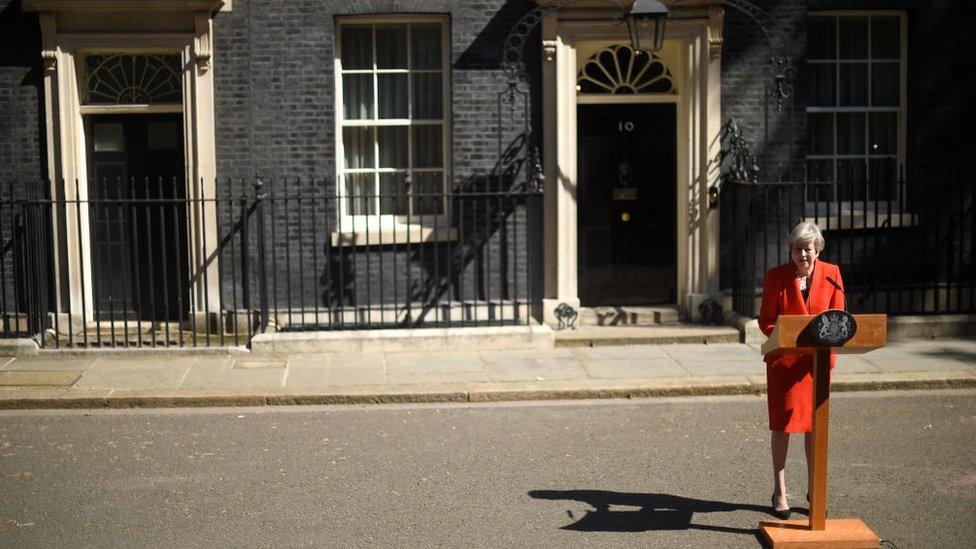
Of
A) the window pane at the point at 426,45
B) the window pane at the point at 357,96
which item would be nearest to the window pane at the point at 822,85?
the window pane at the point at 426,45

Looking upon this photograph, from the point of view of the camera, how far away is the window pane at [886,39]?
510 inches

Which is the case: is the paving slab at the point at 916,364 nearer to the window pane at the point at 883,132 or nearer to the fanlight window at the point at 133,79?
the window pane at the point at 883,132

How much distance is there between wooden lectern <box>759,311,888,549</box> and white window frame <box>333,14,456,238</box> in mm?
6608

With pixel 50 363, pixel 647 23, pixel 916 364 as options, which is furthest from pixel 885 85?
pixel 50 363

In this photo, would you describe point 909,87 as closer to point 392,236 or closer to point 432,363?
point 392,236

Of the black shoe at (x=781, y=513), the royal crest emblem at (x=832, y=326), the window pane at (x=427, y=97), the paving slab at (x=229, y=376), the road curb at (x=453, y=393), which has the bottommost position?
the black shoe at (x=781, y=513)

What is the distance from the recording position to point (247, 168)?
1233 centimetres

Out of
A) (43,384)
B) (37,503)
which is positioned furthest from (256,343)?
(37,503)

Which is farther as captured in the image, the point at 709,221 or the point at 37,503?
the point at 709,221

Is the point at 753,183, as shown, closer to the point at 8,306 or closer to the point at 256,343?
the point at 256,343

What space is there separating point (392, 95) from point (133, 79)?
2693 mm

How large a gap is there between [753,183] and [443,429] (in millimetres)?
4606

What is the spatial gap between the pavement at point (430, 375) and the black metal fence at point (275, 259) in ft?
2.80

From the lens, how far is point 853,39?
13.0 metres
